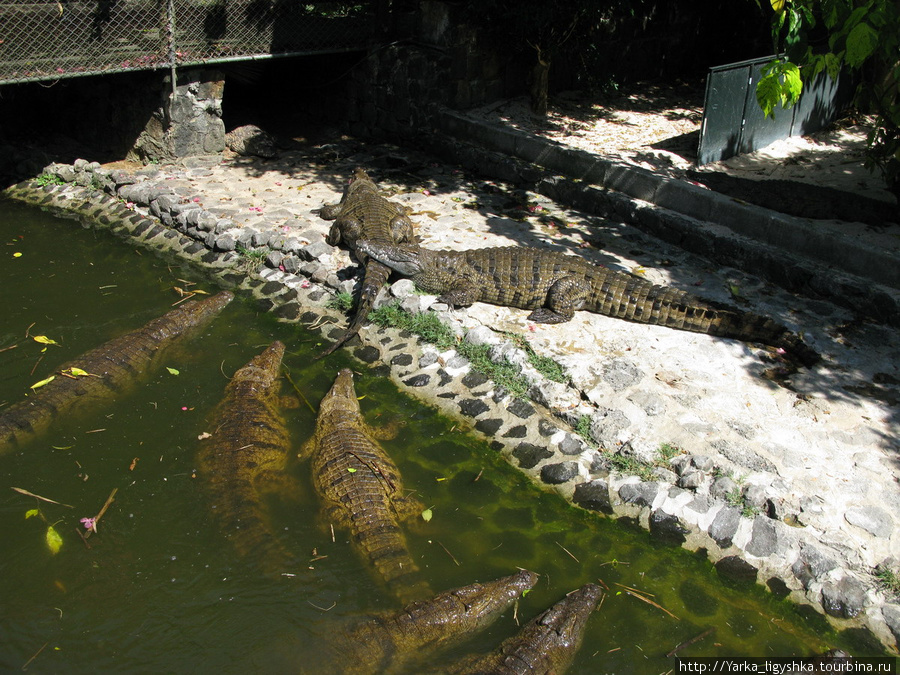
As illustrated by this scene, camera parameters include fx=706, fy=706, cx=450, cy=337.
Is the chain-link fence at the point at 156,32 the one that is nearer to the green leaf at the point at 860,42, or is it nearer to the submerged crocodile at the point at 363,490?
the submerged crocodile at the point at 363,490

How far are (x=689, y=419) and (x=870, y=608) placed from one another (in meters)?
1.82

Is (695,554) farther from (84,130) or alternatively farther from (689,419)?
(84,130)

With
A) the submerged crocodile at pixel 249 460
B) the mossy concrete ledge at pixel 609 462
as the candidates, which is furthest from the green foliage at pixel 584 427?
the submerged crocodile at pixel 249 460

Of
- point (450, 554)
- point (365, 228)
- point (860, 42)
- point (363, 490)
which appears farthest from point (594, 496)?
point (365, 228)

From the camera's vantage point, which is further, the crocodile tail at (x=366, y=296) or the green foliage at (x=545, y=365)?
the crocodile tail at (x=366, y=296)

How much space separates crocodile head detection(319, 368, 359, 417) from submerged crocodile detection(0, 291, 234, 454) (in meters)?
1.82

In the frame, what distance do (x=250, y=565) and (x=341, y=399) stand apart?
1.84 metres

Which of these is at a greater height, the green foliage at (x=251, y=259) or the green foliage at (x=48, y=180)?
the green foliage at (x=48, y=180)

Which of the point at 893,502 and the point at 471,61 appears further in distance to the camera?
the point at 471,61

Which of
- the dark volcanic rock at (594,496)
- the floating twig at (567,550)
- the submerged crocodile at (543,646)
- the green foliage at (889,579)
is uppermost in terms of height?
the green foliage at (889,579)

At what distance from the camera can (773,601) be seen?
4691mm

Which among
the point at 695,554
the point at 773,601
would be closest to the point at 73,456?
the point at 695,554

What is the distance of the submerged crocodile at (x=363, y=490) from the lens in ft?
15.7

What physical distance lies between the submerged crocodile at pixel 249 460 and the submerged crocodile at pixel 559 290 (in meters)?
1.93
